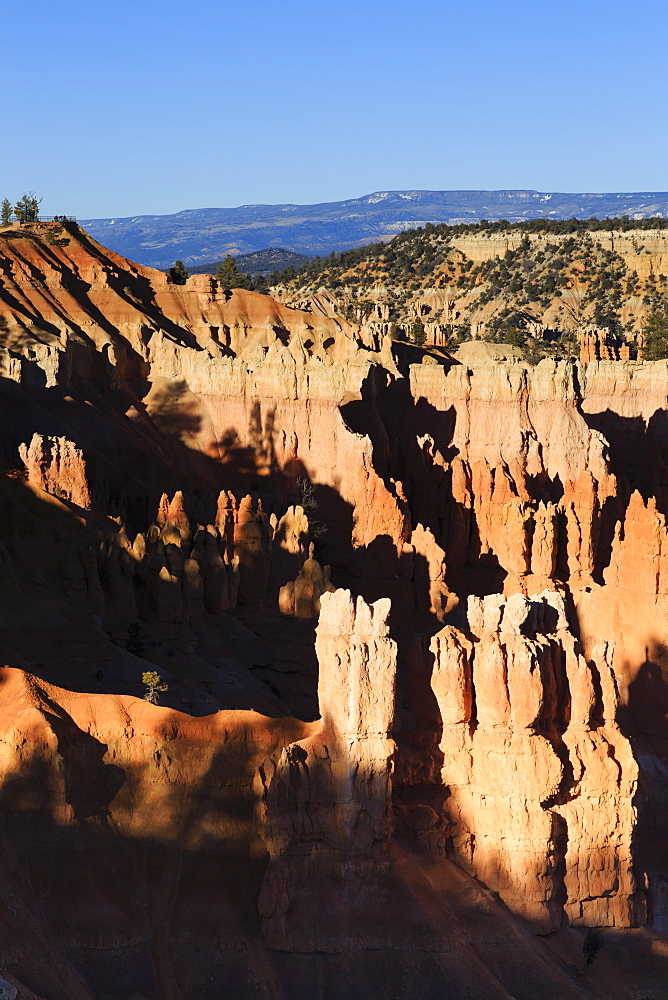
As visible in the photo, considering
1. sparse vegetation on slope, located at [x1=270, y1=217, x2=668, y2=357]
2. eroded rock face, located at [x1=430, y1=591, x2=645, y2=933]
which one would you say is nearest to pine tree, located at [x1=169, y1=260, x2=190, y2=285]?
sparse vegetation on slope, located at [x1=270, y1=217, x2=668, y2=357]

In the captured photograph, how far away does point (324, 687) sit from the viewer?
29922 millimetres

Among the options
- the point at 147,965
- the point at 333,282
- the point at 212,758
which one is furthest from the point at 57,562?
the point at 333,282

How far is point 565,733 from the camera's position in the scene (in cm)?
3081

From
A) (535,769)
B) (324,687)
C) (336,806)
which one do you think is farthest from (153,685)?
(535,769)

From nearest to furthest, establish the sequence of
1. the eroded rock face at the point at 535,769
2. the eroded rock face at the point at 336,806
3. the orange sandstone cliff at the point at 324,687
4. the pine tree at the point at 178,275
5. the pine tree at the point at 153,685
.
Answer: the eroded rock face at the point at 336,806 < the orange sandstone cliff at the point at 324,687 < the eroded rock face at the point at 535,769 < the pine tree at the point at 153,685 < the pine tree at the point at 178,275

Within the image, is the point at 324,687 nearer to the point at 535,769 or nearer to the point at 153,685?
the point at 535,769

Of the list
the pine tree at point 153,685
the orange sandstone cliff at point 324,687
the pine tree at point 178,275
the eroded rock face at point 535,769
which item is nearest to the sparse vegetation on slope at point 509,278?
the pine tree at point 178,275

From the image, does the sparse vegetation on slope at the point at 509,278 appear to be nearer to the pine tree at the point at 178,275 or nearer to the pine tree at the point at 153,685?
the pine tree at the point at 178,275

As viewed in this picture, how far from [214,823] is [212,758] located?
1357mm

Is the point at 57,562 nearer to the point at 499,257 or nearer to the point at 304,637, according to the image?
the point at 304,637

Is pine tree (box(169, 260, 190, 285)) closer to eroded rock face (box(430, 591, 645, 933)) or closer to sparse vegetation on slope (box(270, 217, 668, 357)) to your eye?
sparse vegetation on slope (box(270, 217, 668, 357))

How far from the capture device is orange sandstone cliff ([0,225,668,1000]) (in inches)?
1137

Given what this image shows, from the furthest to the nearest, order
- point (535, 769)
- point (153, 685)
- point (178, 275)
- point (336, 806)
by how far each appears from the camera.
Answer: point (178, 275), point (153, 685), point (535, 769), point (336, 806)

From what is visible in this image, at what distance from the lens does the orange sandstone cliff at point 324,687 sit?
28875mm
